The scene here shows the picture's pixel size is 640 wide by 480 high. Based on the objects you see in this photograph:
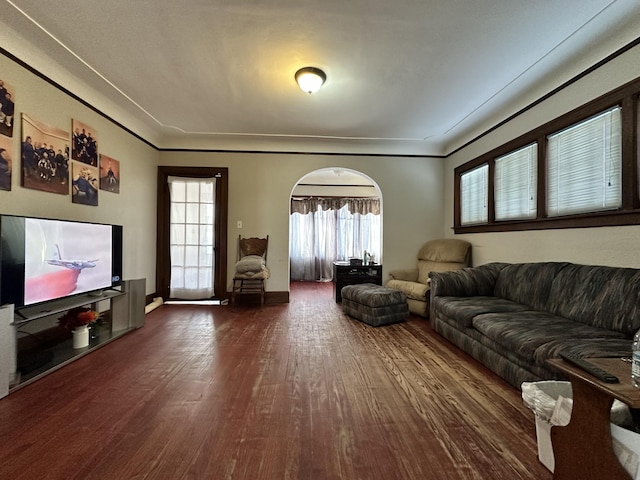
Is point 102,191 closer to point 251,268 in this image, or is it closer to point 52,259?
point 52,259

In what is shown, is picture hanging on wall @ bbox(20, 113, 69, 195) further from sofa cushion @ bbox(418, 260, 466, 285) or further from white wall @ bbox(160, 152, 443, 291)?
sofa cushion @ bbox(418, 260, 466, 285)

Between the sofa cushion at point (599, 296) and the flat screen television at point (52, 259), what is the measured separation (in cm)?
432

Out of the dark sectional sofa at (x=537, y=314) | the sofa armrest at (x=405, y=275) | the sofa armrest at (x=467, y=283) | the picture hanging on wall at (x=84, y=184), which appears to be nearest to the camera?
the dark sectional sofa at (x=537, y=314)

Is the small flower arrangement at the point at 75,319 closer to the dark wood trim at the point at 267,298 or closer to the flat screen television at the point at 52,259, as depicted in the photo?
the flat screen television at the point at 52,259

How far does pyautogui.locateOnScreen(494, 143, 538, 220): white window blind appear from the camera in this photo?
3.34m

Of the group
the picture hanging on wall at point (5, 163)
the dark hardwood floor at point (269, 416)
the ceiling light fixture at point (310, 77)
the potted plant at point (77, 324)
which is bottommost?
the dark hardwood floor at point (269, 416)

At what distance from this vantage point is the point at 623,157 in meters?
2.33

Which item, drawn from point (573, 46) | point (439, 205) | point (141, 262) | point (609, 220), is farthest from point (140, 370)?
point (439, 205)

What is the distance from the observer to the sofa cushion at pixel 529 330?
6.53 feet

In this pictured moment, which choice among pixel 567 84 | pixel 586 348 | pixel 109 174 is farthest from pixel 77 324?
pixel 567 84

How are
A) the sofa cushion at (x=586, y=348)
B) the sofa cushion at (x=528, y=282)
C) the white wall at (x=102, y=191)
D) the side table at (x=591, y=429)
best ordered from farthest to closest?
the sofa cushion at (x=528, y=282), the white wall at (x=102, y=191), the sofa cushion at (x=586, y=348), the side table at (x=591, y=429)

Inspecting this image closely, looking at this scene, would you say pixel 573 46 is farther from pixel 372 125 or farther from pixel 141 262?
pixel 141 262

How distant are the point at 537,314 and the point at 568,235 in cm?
89

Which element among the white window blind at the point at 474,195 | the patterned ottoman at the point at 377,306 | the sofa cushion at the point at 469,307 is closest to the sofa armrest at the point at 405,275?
the patterned ottoman at the point at 377,306
